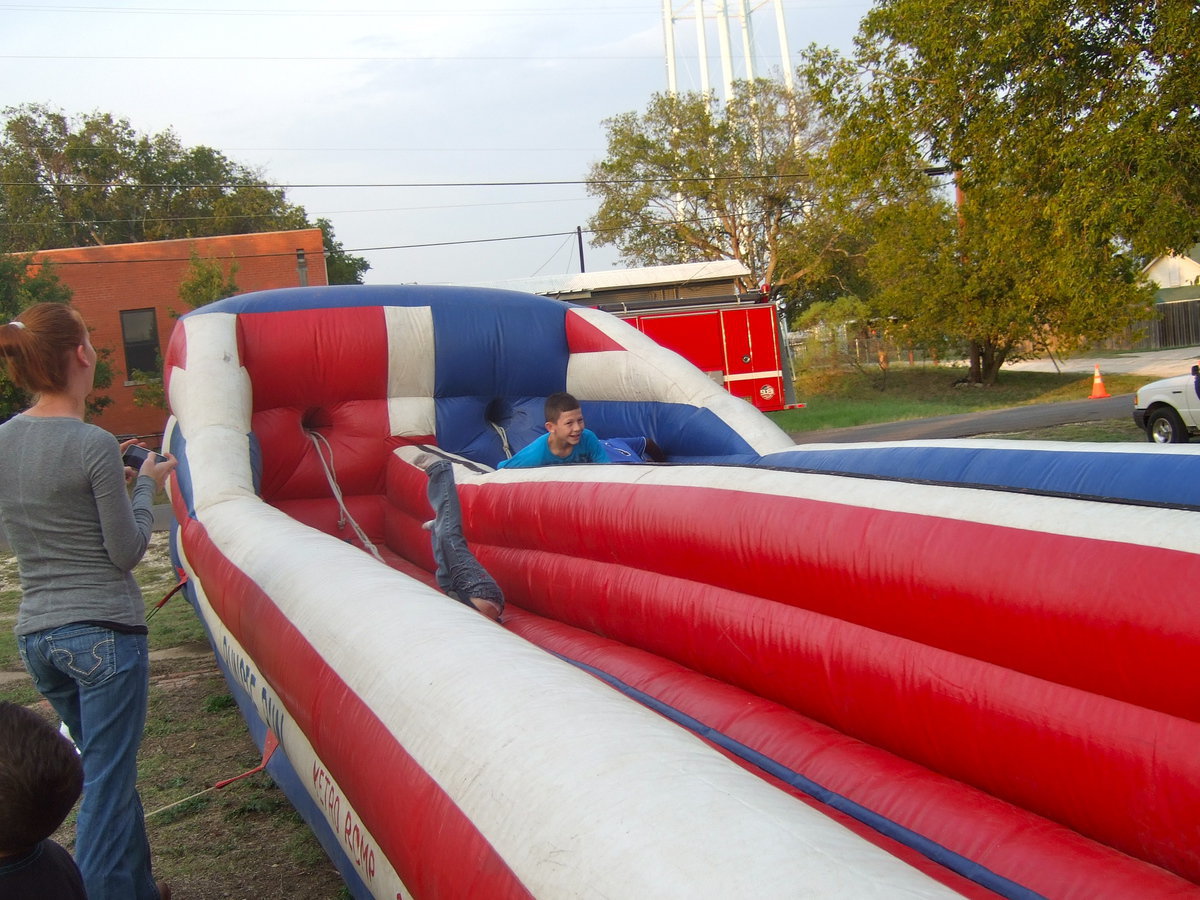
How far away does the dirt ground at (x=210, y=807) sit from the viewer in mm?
2656

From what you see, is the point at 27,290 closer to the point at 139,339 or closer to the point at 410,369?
the point at 139,339

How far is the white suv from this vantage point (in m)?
9.70

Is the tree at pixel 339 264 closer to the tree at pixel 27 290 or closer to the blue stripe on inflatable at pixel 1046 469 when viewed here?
the tree at pixel 27 290

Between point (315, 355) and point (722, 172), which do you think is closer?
point (315, 355)

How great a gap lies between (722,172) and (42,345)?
29.8 metres

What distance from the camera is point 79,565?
224 centimetres

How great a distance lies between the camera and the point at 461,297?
5582 mm

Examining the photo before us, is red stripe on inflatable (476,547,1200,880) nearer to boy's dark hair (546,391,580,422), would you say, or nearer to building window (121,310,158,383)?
boy's dark hair (546,391,580,422)

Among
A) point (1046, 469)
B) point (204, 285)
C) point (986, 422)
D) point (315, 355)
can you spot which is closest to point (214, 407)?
point (315, 355)

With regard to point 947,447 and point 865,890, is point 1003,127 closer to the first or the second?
point 947,447

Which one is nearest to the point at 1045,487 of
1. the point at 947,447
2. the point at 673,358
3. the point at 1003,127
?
the point at 947,447

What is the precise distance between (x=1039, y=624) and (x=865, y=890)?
3.25ft

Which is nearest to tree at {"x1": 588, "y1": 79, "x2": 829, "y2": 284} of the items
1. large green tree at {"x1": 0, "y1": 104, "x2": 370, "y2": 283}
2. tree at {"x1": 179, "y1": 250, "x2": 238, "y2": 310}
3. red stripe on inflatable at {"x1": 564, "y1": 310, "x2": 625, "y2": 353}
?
large green tree at {"x1": 0, "y1": 104, "x2": 370, "y2": 283}

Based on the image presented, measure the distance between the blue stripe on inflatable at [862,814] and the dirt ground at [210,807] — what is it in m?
0.98
